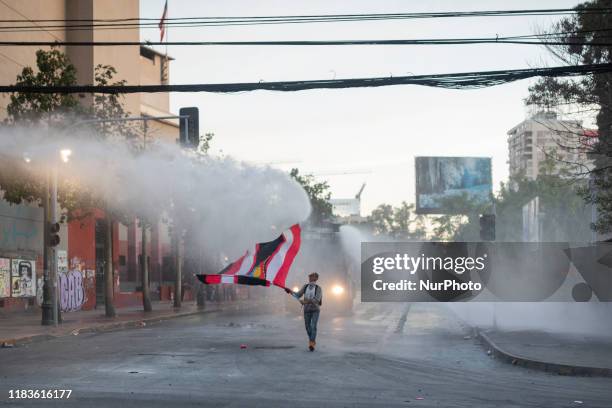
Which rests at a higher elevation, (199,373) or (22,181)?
(22,181)

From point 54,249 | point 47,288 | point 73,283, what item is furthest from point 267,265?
point 73,283

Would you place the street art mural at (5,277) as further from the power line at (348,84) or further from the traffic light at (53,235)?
the power line at (348,84)

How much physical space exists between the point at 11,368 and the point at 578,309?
2447cm

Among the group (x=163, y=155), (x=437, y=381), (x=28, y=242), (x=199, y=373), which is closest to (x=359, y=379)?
(x=437, y=381)

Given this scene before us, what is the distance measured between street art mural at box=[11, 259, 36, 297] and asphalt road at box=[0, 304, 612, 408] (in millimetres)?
14721

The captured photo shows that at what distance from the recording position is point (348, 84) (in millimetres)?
17047

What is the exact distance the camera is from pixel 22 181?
3206 cm

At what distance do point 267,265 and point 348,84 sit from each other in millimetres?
4675

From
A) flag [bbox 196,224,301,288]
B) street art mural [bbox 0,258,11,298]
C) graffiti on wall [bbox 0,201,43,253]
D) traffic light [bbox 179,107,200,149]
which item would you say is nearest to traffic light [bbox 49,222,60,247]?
street art mural [bbox 0,258,11,298]

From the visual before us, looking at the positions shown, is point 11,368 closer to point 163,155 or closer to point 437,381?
point 437,381

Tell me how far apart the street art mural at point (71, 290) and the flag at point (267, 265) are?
23730mm

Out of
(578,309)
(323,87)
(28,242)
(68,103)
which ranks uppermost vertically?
(68,103)

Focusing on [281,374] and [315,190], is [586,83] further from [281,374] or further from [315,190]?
[315,190]

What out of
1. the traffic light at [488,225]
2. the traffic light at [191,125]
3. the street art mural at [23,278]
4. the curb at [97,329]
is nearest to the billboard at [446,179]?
the curb at [97,329]
